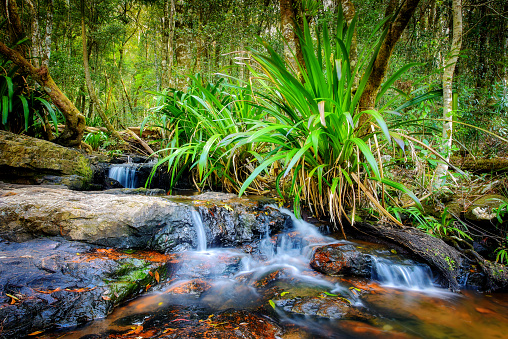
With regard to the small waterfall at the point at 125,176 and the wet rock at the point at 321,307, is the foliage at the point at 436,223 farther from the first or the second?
the small waterfall at the point at 125,176

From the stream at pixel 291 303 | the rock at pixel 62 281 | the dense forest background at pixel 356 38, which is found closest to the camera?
the rock at pixel 62 281

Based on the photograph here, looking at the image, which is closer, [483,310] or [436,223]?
[483,310]

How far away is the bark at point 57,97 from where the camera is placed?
10.3 ft

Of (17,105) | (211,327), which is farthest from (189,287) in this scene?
(17,105)

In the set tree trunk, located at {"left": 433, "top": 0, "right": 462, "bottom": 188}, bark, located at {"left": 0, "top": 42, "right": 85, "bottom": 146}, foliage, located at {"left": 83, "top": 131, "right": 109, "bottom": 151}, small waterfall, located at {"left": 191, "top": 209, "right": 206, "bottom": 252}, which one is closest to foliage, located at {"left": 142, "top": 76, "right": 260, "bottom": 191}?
small waterfall, located at {"left": 191, "top": 209, "right": 206, "bottom": 252}

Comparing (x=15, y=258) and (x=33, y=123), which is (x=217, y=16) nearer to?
(x=33, y=123)

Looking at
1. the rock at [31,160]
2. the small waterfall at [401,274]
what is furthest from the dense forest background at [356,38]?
the small waterfall at [401,274]

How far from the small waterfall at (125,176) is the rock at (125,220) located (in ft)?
6.58

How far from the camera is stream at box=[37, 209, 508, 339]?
4.36ft

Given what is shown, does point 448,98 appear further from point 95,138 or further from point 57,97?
point 95,138

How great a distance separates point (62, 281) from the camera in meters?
1.40

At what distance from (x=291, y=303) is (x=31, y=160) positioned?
10.7 feet

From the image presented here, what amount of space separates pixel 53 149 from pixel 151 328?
9.44ft

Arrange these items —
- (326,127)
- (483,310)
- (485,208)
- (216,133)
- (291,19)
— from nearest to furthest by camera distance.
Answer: (483,310)
(326,127)
(485,208)
(291,19)
(216,133)
